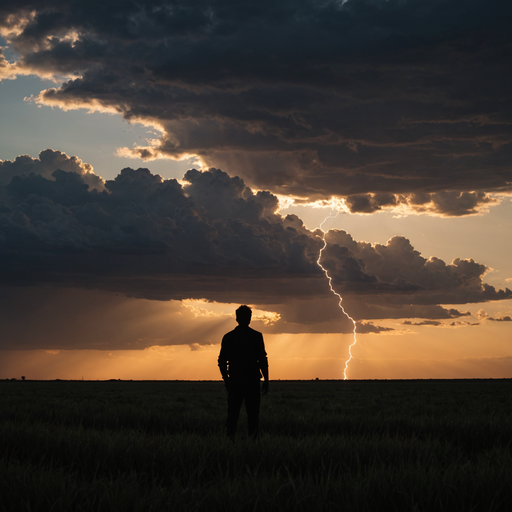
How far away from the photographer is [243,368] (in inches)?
340

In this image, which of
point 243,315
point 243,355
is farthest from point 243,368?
point 243,315

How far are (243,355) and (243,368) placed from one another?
215 millimetres

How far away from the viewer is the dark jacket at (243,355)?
8.65m

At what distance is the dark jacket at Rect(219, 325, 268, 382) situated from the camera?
28.4 ft
